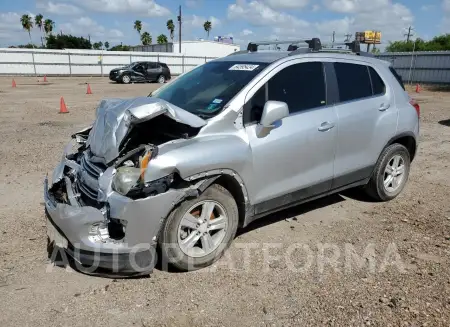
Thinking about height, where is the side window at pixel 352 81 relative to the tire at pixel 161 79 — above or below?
above

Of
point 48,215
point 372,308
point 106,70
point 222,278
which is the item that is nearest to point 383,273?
point 372,308

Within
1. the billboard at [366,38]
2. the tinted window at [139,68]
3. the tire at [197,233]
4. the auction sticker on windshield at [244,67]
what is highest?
the billboard at [366,38]

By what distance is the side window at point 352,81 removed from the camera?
14.6ft

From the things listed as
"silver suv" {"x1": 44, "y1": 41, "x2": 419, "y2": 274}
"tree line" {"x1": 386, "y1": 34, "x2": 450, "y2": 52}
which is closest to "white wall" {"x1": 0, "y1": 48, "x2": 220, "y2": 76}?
"silver suv" {"x1": 44, "y1": 41, "x2": 419, "y2": 274}

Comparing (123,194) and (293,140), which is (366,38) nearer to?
(293,140)

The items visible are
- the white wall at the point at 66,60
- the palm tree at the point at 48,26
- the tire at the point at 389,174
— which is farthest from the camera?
the palm tree at the point at 48,26

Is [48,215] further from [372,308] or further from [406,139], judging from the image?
[406,139]

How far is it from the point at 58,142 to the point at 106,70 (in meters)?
35.5

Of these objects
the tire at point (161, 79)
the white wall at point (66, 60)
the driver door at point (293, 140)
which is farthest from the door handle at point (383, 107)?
the white wall at point (66, 60)

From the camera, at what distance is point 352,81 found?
4570mm

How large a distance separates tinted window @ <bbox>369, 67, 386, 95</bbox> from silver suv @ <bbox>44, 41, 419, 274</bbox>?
0.02m

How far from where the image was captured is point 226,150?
342cm

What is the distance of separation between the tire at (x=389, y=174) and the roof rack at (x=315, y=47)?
4.10ft

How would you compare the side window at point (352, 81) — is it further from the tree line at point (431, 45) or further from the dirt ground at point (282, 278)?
the tree line at point (431, 45)
